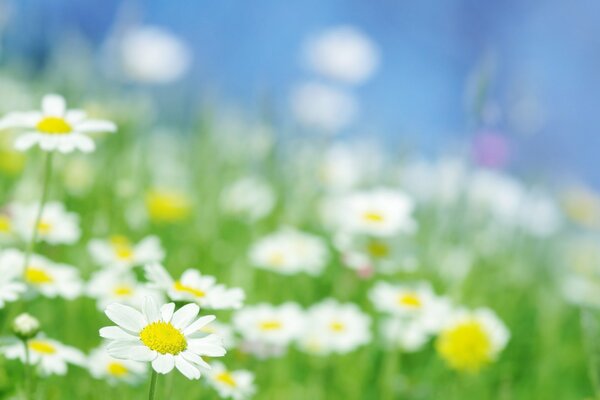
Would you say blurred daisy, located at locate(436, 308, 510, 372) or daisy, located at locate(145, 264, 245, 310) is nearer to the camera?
daisy, located at locate(145, 264, 245, 310)

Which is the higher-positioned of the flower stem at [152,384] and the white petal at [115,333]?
the white petal at [115,333]

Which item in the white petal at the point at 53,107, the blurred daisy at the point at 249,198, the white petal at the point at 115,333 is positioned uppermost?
the blurred daisy at the point at 249,198

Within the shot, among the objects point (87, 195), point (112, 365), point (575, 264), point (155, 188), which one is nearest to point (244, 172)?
point (155, 188)

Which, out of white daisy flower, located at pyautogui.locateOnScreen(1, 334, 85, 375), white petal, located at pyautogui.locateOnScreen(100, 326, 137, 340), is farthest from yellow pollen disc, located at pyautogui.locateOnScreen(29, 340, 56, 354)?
white petal, located at pyautogui.locateOnScreen(100, 326, 137, 340)

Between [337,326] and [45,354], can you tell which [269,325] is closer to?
[337,326]

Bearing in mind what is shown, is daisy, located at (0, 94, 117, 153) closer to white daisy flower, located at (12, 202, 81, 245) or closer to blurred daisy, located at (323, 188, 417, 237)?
white daisy flower, located at (12, 202, 81, 245)

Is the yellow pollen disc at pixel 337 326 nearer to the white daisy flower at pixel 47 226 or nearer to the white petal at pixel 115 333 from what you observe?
the white daisy flower at pixel 47 226

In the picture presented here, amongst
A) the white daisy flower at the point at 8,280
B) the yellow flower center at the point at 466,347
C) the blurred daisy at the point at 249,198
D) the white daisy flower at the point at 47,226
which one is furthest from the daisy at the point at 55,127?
the blurred daisy at the point at 249,198
